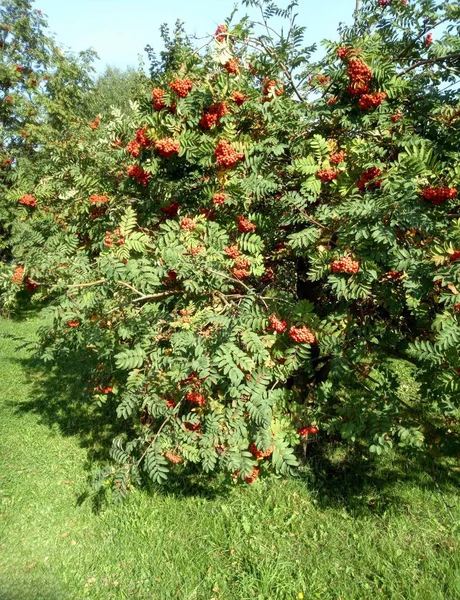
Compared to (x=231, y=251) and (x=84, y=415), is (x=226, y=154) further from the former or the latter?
(x=84, y=415)

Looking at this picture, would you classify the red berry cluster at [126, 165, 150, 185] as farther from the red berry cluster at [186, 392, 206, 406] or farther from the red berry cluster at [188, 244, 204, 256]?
the red berry cluster at [186, 392, 206, 406]

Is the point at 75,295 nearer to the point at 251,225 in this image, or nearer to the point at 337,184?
the point at 251,225

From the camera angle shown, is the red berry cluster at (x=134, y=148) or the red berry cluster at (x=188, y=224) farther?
the red berry cluster at (x=134, y=148)

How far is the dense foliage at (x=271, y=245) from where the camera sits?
251 cm

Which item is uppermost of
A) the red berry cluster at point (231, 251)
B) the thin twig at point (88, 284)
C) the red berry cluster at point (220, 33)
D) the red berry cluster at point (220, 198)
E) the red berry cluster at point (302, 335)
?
the red berry cluster at point (220, 33)

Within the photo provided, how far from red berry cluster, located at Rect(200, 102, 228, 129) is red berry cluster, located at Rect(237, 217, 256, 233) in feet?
2.13

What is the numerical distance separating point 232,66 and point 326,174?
988 mm

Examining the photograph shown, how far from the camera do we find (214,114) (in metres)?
2.93

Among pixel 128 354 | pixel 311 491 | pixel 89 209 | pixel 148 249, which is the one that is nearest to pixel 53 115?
pixel 89 209

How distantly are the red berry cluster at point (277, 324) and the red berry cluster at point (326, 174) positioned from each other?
38.6 inches

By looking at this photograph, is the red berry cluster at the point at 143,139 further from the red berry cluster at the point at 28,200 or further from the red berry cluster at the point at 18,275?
the red berry cluster at the point at 28,200

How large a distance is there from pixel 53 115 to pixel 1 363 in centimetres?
542

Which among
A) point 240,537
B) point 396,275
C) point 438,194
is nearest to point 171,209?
point 396,275

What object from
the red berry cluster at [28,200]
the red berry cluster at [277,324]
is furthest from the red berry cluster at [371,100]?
the red berry cluster at [28,200]
